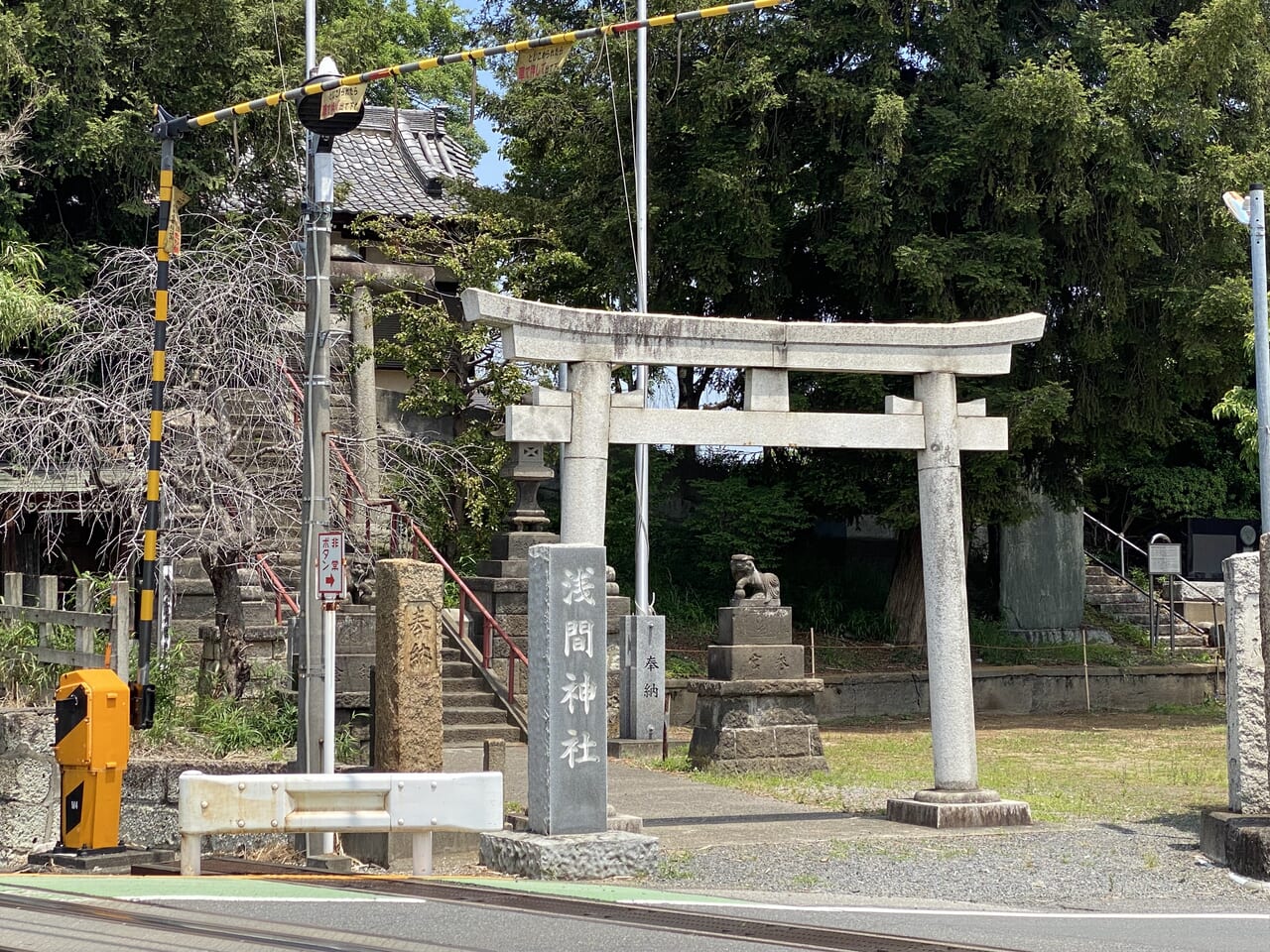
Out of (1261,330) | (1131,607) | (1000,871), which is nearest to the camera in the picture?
(1000,871)

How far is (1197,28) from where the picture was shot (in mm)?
21875

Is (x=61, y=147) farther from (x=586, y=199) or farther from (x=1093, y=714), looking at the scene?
(x=1093, y=714)

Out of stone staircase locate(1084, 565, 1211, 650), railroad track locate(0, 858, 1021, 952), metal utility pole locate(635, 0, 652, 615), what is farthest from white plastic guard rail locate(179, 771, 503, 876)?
stone staircase locate(1084, 565, 1211, 650)

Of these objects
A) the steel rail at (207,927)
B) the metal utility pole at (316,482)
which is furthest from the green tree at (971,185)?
the steel rail at (207,927)

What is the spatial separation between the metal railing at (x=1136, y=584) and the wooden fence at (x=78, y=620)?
18949 mm

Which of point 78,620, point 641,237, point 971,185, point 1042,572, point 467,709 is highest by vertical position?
point 971,185

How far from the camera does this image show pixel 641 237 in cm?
2284

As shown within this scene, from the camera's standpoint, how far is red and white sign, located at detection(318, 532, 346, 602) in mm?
12086

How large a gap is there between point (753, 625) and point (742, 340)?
510 cm

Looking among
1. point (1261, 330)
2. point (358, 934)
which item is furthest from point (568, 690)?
point (1261, 330)

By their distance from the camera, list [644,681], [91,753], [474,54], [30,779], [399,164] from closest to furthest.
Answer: [91,753] < [474,54] < [30,779] < [644,681] < [399,164]

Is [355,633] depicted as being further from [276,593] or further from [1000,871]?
[1000,871]

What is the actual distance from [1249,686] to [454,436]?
55.3 feet

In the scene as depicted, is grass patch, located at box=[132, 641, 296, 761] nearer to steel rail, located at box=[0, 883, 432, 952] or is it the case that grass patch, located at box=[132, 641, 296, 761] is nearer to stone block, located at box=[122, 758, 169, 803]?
stone block, located at box=[122, 758, 169, 803]
